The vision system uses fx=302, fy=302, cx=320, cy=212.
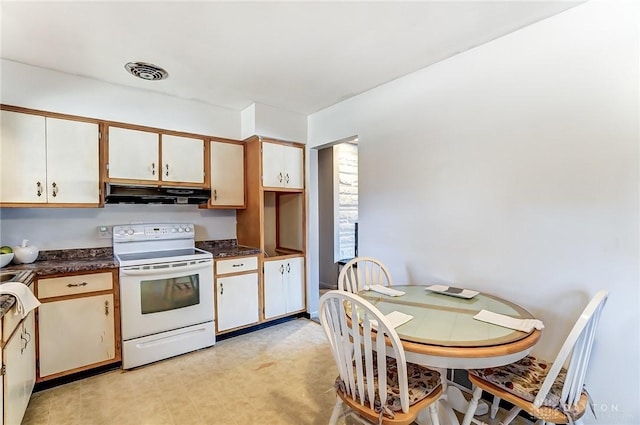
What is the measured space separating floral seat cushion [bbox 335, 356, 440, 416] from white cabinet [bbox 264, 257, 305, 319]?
1994 millimetres

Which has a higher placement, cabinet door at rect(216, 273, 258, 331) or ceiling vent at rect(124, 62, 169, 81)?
ceiling vent at rect(124, 62, 169, 81)

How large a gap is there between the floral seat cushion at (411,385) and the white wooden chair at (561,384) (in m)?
0.25

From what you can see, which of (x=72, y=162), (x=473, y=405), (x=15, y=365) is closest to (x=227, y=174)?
(x=72, y=162)

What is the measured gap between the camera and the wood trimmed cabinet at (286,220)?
11.2 ft

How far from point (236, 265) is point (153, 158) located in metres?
1.34

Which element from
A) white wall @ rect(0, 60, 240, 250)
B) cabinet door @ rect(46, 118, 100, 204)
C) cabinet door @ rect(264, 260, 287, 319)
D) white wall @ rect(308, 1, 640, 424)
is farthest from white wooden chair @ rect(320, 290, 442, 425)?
white wall @ rect(0, 60, 240, 250)

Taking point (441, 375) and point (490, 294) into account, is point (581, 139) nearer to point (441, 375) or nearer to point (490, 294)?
point (490, 294)

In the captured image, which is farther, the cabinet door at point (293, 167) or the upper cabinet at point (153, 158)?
the cabinet door at point (293, 167)

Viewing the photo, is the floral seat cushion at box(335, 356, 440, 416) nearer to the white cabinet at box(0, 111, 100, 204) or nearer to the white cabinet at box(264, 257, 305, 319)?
the white cabinet at box(264, 257, 305, 319)

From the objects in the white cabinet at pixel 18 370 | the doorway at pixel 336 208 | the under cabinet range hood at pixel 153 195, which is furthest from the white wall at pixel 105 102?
the white cabinet at pixel 18 370

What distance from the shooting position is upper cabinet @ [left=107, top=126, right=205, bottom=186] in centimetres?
275

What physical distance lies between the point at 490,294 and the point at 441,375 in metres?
0.80

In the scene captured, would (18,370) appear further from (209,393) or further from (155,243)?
(155,243)

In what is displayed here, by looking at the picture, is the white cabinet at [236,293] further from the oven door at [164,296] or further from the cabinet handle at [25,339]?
the cabinet handle at [25,339]
